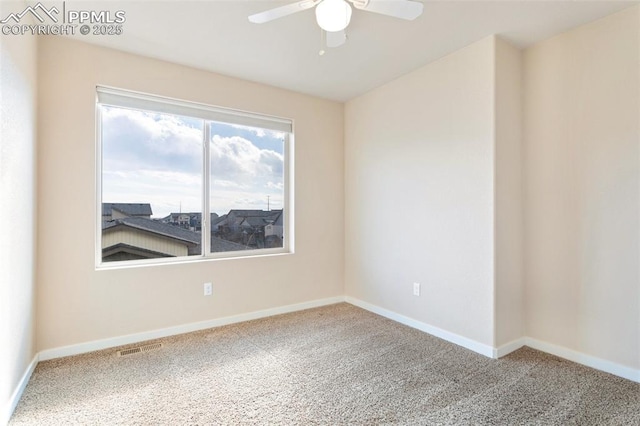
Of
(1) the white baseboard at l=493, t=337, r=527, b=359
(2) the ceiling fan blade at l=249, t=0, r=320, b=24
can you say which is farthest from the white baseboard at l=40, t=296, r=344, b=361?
(2) the ceiling fan blade at l=249, t=0, r=320, b=24

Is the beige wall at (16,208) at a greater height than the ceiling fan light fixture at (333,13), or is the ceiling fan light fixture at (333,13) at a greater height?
the ceiling fan light fixture at (333,13)

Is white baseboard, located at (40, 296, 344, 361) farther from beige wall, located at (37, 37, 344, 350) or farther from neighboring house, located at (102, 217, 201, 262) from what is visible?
neighboring house, located at (102, 217, 201, 262)

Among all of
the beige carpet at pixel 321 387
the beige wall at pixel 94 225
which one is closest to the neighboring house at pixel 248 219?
the beige wall at pixel 94 225

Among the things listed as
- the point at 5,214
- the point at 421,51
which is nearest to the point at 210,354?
the point at 5,214

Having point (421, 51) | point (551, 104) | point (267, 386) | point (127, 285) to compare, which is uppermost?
point (421, 51)

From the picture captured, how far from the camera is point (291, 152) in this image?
3.82 m

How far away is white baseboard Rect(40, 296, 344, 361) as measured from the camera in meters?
2.55

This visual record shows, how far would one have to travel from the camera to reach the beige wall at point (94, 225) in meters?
2.51

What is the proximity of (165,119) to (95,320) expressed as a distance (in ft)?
6.10

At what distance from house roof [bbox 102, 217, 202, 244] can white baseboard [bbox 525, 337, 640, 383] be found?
10.5 ft

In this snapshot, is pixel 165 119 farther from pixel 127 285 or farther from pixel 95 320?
pixel 95 320

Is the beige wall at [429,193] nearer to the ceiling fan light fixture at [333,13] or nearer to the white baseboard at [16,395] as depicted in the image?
the ceiling fan light fixture at [333,13]

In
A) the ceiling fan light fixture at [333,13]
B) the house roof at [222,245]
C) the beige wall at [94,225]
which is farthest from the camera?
the house roof at [222,245]

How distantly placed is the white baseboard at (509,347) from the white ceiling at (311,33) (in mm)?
2445
